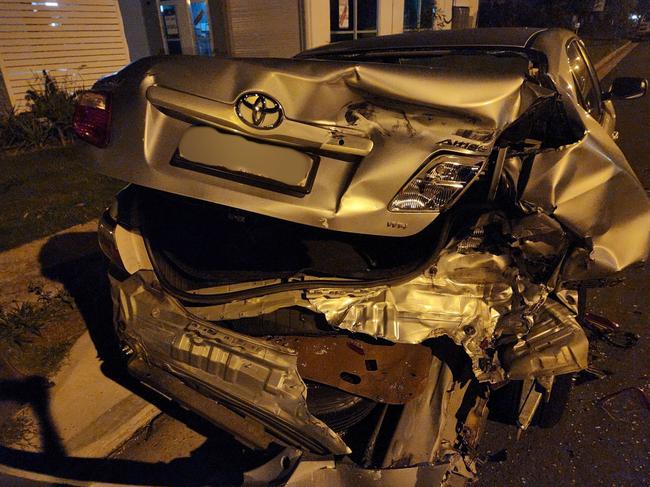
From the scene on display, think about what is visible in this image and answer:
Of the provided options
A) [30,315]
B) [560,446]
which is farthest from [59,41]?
[560,446]

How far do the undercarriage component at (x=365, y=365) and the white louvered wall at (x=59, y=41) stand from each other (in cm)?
824

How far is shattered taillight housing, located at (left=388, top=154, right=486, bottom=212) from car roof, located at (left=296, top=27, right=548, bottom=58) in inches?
58.4

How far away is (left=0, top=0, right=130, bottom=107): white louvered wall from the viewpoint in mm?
7832

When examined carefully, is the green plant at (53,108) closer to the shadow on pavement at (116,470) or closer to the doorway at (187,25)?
the doorway at (187,25)

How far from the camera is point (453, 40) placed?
2.85 m

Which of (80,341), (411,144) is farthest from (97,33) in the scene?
(411,144)

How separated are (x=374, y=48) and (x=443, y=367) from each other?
217cm

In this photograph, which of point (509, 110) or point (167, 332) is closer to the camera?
point (509, 110)

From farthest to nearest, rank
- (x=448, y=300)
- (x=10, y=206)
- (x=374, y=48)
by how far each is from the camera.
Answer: (x=10, y=206) < (x=374, y=48) < (x=448, y=300)

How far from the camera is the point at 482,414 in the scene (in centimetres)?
213

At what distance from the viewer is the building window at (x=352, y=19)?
11680mm

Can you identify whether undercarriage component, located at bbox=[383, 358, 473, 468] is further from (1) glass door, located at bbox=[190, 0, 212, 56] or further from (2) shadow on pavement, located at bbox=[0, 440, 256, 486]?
(1) glass door, located at bbox=[190, 0, 212, 56]

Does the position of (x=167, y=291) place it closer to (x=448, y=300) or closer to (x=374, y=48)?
(x=448, y=300)

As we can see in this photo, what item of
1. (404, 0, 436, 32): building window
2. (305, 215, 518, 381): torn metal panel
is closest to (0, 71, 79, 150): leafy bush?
(305, 215, 518, 381): torn metal panel
